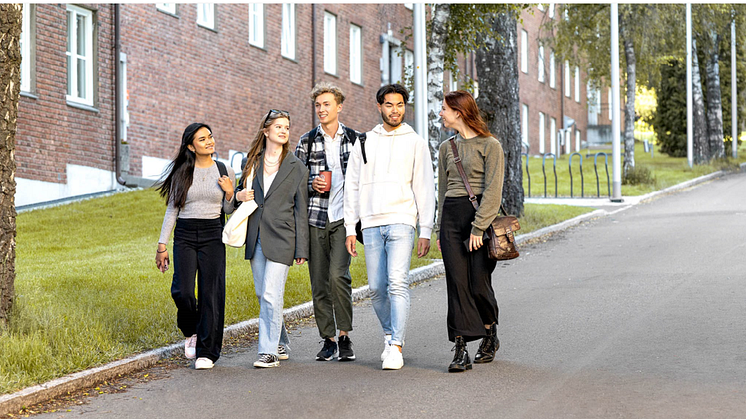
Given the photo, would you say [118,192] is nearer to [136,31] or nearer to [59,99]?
[59,99]

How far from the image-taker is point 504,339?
852 cm

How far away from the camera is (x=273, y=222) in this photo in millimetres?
7688

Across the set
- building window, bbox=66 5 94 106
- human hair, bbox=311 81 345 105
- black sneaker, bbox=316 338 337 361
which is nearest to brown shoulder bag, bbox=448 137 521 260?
human hair, bbox=311 81 345 105

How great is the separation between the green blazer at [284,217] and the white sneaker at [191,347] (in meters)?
0.86

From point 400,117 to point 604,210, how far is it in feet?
51.1

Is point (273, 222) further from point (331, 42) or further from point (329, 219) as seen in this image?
point (331, 42)

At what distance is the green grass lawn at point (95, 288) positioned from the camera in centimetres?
730

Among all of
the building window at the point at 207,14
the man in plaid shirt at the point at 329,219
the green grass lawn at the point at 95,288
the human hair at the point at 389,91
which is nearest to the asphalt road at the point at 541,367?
the man in plaid shirt at the point at 329,219

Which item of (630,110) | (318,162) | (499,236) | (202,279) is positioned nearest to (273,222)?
(318,162)

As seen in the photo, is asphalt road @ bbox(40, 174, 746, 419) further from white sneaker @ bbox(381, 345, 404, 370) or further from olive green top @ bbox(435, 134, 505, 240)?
olive green top @ bbox(435, 134, 505, 240)

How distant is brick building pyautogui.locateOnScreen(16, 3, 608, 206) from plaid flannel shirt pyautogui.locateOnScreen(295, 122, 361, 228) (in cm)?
1267

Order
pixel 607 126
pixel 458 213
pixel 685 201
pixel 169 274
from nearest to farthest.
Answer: pixel 458 213 < pixel 169 274 < pixel 685 201 < pixel 607 126

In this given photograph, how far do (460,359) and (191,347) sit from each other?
212 cm

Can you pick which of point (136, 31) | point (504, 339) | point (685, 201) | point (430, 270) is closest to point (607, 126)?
point (685, 201)
